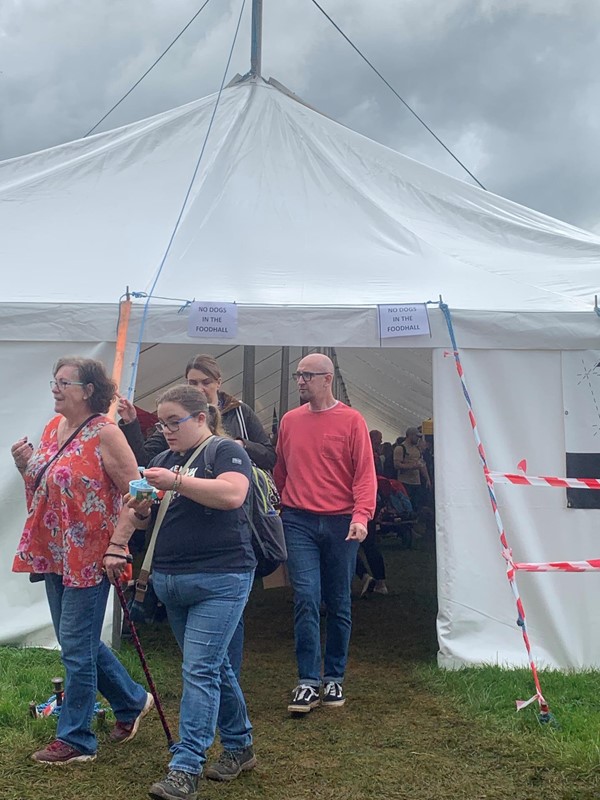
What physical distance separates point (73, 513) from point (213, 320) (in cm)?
196

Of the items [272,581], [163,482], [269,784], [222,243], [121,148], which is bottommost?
[269,784]

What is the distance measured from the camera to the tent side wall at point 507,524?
16.5 feet

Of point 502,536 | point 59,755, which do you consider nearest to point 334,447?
point 502,536

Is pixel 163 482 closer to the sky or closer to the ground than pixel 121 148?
closer to the ground

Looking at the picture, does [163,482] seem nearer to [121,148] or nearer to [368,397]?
[121,148]

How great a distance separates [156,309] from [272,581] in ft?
5.73

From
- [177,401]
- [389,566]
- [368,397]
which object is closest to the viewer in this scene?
[177,401]

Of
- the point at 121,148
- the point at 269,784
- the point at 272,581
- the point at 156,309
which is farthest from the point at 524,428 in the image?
the point at 121,148

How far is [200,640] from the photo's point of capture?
3.18m

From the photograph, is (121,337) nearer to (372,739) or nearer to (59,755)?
(59,755)

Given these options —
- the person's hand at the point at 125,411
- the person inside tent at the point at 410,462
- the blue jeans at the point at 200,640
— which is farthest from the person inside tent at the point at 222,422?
the person inside tent at the point at 410,462

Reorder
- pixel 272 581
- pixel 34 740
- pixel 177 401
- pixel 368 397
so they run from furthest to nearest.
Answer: pixel 368 397 < pixel 272 581 < pixel 34 740 < pixel 177 401

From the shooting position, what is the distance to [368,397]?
674 inches

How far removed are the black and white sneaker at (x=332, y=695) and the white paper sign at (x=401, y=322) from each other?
198 centimetres
